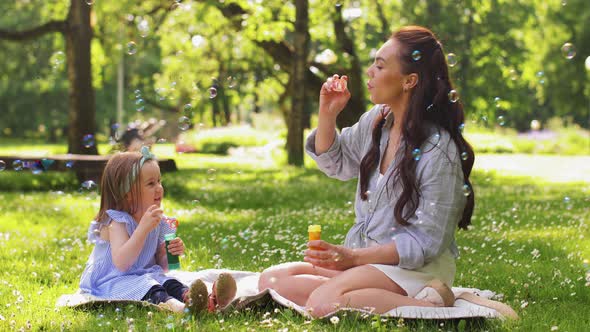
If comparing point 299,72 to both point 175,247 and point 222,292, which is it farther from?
point 222,292

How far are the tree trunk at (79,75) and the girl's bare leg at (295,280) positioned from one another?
10773 millimetres

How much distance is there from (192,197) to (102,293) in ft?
23.5

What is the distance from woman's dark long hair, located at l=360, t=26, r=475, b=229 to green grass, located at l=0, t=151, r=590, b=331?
0.76 meters

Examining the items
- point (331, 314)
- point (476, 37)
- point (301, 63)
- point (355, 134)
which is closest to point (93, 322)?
point (331, 314)

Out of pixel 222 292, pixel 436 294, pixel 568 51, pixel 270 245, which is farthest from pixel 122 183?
pixel 568 51

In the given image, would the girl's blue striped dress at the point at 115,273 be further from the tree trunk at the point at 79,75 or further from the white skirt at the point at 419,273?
the tree trunk at the point at 79,75

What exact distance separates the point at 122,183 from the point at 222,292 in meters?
1.06

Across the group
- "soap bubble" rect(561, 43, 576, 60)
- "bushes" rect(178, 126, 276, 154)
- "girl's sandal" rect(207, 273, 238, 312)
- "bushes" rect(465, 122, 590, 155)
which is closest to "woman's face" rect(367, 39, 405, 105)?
"girl's sandal" rect(207, 273, 238, 312)

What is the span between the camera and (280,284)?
16.4 ft

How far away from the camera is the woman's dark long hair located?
461cm

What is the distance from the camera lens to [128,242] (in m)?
5.02

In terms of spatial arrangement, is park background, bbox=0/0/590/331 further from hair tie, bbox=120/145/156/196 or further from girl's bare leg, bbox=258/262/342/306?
hair tie, bbox=120/145/156/196

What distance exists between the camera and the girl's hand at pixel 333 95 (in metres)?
4.81

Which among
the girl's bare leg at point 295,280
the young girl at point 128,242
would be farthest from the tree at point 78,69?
the girl's bare leg at point 295,280
